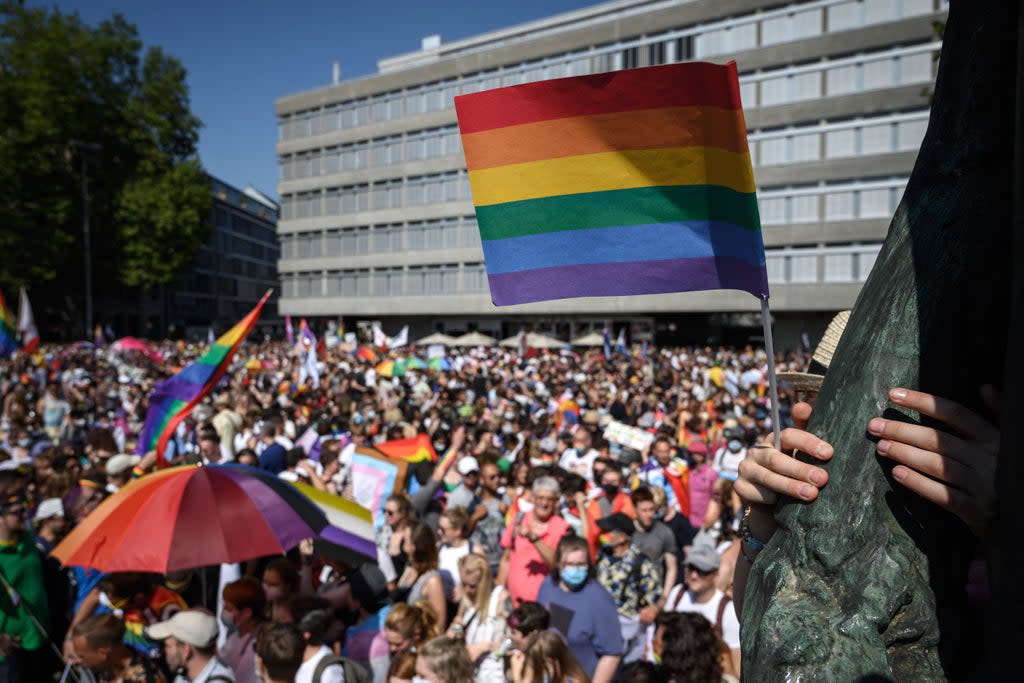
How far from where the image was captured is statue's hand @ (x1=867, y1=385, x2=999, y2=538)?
1093mm

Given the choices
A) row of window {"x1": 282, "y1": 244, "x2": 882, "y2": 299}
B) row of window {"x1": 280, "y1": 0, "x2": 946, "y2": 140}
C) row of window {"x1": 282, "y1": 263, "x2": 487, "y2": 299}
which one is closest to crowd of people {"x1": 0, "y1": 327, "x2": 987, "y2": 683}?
row of window {"x1": 280, "y1": 0, "x2": 946, "y2": 140}

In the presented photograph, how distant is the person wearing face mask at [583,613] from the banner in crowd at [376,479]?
284cm

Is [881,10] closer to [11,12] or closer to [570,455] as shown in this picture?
[570,455]

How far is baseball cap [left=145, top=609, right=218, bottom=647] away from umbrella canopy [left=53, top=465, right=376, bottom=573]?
0.96ft

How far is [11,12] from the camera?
141 feet

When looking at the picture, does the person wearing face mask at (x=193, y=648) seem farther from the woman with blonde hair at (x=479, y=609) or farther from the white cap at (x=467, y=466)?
the white cap at (x=467, y=466)

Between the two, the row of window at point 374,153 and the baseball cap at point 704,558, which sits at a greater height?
the row of window at point 374,153

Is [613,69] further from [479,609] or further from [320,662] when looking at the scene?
[320,662]

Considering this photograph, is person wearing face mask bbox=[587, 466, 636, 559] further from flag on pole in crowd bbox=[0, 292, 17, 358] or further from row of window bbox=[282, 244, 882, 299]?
row of window bbox=[282, 244, 882, 299]

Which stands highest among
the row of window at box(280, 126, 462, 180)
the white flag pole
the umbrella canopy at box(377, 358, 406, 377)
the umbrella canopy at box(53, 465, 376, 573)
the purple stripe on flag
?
the row of window at box(280, 126, 462, 180)

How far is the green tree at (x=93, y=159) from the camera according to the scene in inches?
1649

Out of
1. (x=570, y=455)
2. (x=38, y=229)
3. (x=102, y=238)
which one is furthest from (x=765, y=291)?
(x=102, y=238)

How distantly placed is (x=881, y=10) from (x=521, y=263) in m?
44.1

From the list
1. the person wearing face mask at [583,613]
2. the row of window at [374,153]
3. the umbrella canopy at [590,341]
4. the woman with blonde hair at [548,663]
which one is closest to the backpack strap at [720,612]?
the person wearing face mask at [583,613]
